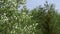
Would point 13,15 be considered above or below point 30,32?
above

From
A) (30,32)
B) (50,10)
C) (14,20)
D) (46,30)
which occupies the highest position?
(14,20)

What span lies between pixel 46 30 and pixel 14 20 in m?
9.03

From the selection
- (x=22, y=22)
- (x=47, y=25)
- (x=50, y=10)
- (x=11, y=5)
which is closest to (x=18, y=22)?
(x=22, y=22)

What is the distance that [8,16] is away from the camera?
13703 mm

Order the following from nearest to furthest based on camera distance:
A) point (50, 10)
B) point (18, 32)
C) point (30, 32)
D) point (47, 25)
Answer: point (18, 32), point (30, 32), point (47, 25), point (50, 10)

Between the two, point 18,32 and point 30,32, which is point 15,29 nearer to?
point 18,32

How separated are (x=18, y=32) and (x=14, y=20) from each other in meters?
0.78

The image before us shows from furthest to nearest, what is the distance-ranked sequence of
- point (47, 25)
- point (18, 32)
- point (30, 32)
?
1. point (47, 25)
2. point (30, 32)
3. point (18, 32)

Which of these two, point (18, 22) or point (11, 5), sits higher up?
point (11, 5)

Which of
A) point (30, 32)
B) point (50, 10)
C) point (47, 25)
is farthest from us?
point (50, 10)

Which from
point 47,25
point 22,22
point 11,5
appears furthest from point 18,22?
point 47,25

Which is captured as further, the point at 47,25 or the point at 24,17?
the point at 47,25

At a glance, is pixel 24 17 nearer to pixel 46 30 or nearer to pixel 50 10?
pixel 46 30

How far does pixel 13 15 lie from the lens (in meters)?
13.7
